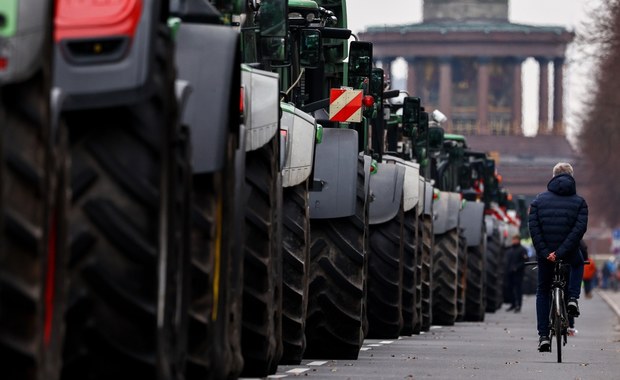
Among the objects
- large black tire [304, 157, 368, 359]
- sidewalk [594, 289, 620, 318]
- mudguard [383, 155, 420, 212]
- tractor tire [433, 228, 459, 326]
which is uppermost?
large black tire [304, 157, 368, 359]

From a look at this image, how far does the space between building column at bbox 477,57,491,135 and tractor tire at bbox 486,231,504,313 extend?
128 metres

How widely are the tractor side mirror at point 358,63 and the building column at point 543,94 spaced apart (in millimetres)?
152177

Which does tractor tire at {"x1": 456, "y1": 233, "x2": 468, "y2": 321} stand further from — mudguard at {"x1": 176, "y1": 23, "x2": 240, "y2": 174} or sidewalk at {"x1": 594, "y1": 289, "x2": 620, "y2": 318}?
mudguard at {"x1": 176, "y1": 23, "x2": 240, "y2": 174}

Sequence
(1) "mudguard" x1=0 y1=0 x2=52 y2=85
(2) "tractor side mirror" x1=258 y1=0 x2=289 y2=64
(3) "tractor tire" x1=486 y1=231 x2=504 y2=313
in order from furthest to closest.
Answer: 1. (3) "tractor tire" x1=486 y1=231 x2=504 y2=313
2. (2) "tractor side mirror" x1=258 y1=0 x2=289 y2=64
3. (1) "mudguard" x1=0 y1=0 x2=52 y2=85

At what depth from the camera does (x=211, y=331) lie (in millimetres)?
10195

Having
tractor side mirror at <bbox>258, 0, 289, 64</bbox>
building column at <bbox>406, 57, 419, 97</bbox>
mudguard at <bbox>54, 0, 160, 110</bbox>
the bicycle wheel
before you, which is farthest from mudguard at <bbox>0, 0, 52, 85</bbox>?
building column at <bbox>406, 57, 419, 97</bbox>

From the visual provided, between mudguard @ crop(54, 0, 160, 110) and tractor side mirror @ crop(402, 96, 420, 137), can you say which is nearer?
mudguard @ crop(54, 0, 160, 110)

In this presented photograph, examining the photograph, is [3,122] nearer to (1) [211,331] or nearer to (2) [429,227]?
(1) [211,331]

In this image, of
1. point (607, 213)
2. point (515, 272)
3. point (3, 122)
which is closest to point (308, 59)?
point (3, 122)

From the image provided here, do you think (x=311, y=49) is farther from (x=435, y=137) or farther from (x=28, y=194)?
(x=435, y=137)

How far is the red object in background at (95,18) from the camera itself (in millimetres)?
8414

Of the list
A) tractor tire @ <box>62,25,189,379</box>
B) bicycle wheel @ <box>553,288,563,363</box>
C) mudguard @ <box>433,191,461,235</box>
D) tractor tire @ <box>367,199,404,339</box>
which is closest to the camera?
tractor tire @ <box>62,25,189,379</box>

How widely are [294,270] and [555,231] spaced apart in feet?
13.6

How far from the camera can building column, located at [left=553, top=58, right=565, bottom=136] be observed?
17388 cm
